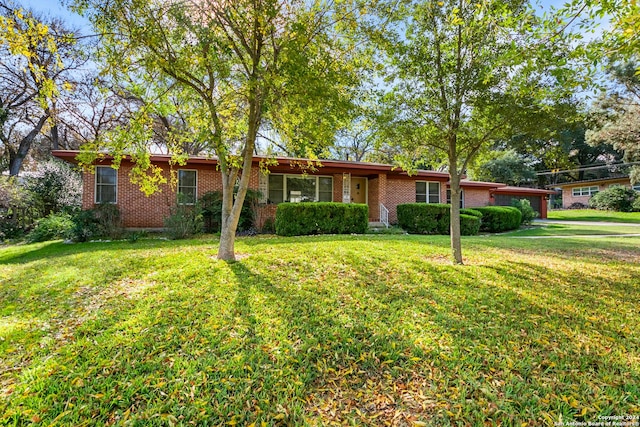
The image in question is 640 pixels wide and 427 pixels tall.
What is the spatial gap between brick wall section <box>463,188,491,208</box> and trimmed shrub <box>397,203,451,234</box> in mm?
6543

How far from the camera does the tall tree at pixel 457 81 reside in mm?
5055

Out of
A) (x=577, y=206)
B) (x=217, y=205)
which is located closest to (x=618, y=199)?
(x=577, y=206)

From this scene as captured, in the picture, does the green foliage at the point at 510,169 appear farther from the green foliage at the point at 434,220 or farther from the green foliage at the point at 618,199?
the green foliage at the point at 434,220

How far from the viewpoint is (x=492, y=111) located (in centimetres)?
546

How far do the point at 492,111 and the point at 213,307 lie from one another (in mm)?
5638

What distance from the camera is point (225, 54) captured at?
5.24 m

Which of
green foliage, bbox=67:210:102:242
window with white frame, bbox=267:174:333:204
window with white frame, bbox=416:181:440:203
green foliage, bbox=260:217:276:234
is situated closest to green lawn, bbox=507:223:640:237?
window with white frame, bbox=416:181:440:203

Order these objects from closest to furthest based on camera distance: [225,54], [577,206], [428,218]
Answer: [225,54] < [428,218] < [577,206]

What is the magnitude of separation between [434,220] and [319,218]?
17.0 feet

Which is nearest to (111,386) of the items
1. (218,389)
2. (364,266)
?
(218,389)

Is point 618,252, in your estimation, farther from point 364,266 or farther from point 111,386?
point 111,386

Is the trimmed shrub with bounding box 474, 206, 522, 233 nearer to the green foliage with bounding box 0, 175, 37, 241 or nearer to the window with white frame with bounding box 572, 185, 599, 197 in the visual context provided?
the green foliage with bounding box 0, 175, 37, 241

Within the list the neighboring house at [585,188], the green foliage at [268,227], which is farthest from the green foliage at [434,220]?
the neighboring house at [585,188]

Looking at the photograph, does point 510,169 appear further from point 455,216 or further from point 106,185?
point 106,185
